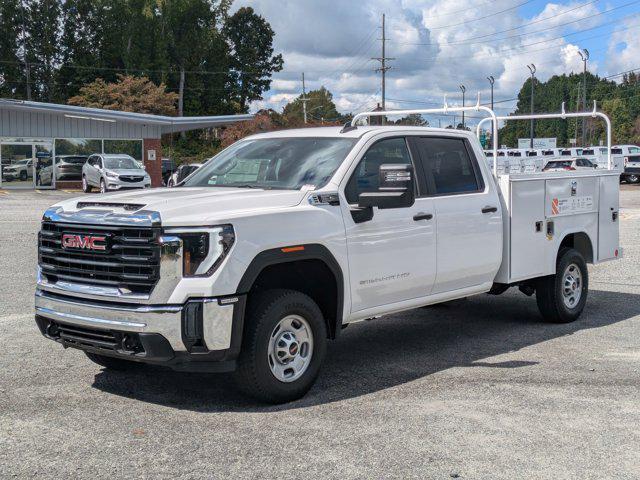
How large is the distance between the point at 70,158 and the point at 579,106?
9138 cm

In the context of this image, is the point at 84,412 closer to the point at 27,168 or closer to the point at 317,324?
the point at 317,324

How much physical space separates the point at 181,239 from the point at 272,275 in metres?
0.89

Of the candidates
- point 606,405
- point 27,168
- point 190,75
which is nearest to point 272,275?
point 606,405

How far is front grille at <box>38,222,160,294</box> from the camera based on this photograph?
5.25 metres

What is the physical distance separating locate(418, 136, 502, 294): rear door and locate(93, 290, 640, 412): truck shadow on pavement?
28.0 inches

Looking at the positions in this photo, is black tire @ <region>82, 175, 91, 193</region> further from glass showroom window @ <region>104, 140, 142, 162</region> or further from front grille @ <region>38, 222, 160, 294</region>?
front grille @ <region>38, 222, 160, 294</region>

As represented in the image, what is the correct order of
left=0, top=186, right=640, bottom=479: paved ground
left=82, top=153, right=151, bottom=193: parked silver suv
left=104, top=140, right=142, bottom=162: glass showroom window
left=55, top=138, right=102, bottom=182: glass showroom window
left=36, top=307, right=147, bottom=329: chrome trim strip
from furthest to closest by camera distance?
1. left=104, top=140, right=142, bottom=162: glass showroom window
2. left=55, top=138, right=102, bottom=182: glass showroom window
3. left=82, top=153, right=151, bottom=193: parked silver suv
4. left=36, top=307, right=147, bottom=329: chrome trim strip
5. left=0, top=186, right=640, bottom=479: paved ground

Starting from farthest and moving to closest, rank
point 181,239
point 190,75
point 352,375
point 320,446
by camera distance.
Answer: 1. point 190,75
2. point 352,375
3. point 181,239
4. point 320,446

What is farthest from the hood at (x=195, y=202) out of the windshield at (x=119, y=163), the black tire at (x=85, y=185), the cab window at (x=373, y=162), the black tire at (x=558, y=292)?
the black tire at (x=85, y=185)

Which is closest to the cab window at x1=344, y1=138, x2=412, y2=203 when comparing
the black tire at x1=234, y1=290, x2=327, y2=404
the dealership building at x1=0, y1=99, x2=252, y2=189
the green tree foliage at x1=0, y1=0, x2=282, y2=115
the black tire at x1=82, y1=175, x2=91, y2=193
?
the black tire at x1=234, y1=290, x2=327, y2=404

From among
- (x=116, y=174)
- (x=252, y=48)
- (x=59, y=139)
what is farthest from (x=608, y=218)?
(x=252, y=48)

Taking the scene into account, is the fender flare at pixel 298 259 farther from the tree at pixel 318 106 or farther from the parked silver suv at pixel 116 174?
the tree at pixel 318 106

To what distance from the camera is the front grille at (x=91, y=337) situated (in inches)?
210

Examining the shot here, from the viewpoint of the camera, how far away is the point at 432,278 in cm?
688
